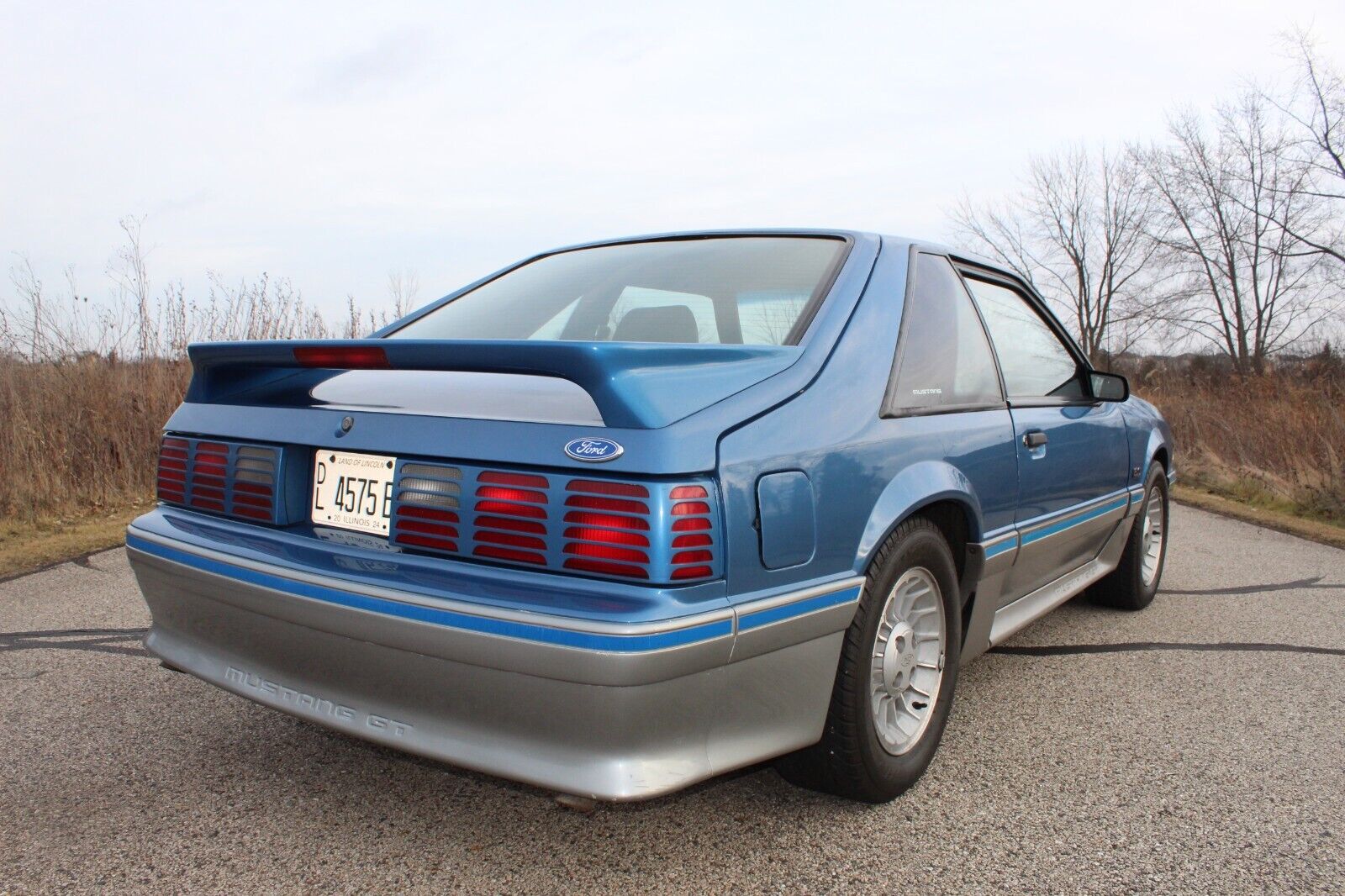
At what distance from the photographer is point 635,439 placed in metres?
1.77

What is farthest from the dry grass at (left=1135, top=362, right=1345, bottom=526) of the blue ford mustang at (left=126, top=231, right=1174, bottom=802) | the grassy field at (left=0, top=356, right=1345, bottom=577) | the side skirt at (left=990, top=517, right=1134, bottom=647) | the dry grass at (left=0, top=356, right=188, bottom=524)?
the dry grass at (left=0, top=356, right=188, bottom=524)

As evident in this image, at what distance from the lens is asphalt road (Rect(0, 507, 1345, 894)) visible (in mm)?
2064

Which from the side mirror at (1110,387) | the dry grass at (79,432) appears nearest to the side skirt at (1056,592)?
the side mirror at (1110,387)

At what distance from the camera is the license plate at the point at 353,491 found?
80.2 inches

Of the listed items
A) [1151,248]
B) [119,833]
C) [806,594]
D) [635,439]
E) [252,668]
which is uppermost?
[1151,248]

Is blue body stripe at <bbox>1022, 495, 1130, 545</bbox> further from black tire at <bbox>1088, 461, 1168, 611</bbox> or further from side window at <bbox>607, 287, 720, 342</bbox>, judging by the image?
side window at <bbox>607, 287, 720, 342</bbox>

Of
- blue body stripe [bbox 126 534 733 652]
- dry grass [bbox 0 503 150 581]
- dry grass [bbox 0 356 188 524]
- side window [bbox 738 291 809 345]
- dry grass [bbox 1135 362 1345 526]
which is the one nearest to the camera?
blue body stripe [bbox 126 534 733 652]

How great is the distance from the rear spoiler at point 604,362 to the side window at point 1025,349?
1.36m

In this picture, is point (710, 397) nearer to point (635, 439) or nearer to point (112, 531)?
point (635, 439)

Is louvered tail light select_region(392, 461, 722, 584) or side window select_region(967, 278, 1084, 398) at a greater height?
side window select_region(967, 278, 1084, 398)

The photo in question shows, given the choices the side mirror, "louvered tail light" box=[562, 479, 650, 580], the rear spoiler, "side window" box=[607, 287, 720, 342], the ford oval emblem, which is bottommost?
"louvered tail light" box=[562, 479, 650, 580]

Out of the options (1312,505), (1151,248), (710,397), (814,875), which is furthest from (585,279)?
(1151,248)

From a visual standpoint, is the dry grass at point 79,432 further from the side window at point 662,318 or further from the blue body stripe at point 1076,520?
the blue body stripe at point 1076,520

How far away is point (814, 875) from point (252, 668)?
1.35 metres
